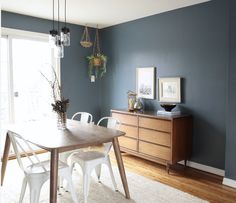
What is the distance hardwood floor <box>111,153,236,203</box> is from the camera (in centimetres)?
277

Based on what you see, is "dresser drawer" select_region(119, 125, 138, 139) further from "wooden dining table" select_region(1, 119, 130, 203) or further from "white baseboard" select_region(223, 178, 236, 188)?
"white baseboard" select_region(223, 178, 236, 188)

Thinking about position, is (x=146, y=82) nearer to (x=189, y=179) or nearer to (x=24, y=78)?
(x=189, y=179)

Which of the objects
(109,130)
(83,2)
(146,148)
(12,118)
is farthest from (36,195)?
(83,2)

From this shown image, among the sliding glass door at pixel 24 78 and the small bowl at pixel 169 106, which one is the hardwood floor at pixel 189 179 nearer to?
the small bowl at pixel 169 106

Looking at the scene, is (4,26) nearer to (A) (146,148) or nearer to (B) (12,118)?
(B) (12,118)

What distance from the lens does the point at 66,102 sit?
287 cm

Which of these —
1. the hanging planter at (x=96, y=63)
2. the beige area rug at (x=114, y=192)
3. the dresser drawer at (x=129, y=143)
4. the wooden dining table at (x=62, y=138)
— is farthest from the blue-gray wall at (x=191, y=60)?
the wooden dining table at (x=62, y=138)

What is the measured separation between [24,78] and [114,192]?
2.66 m

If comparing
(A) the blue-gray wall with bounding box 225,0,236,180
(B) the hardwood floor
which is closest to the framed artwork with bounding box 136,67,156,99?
(B) the hardwood floor

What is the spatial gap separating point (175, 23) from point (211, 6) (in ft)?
1.97

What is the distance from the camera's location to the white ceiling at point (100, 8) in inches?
137

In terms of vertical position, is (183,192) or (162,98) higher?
(162,98)

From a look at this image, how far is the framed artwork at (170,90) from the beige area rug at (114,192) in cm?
135

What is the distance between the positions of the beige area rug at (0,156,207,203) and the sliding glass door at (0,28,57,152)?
4.36 ft
